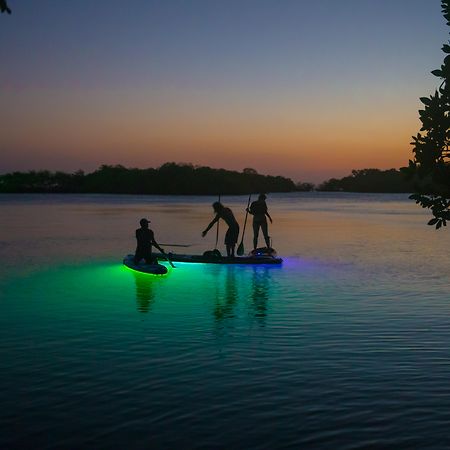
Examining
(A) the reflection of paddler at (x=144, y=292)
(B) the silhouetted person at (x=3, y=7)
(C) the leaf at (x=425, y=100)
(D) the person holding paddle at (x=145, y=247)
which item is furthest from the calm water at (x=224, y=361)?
(B) the silhouetted person at (x=3, y=7)

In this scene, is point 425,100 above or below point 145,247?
above

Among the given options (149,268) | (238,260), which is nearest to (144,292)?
(149,268)

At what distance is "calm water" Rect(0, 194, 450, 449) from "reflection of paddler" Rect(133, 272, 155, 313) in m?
0.05

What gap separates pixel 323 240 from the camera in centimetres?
3991

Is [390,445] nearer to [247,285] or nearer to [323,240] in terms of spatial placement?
[247,285]

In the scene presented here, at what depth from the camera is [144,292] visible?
18312mm

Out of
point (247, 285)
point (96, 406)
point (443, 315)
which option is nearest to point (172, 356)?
point (96, 406)

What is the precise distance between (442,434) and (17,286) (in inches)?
574

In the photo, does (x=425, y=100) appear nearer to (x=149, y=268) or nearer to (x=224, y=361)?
(x=224, y=361)

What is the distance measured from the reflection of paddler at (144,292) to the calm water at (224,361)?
0.18ft

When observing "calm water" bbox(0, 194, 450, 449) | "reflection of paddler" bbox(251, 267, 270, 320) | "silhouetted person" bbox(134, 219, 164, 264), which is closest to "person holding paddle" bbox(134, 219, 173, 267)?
"silhouetted person" bbox(134, 219, 164, 264)

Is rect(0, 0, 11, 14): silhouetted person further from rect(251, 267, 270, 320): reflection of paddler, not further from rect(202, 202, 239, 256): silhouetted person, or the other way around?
rect(202, 202, 239, 256): silhouetted person

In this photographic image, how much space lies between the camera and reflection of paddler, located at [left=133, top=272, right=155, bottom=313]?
52.4 feet

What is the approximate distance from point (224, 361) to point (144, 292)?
7949 millimetres
